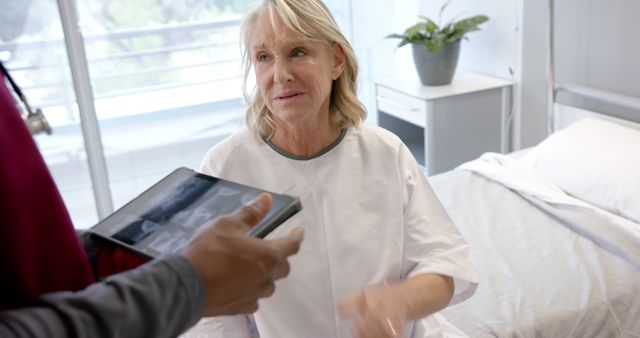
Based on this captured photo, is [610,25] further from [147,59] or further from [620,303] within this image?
[147,59]

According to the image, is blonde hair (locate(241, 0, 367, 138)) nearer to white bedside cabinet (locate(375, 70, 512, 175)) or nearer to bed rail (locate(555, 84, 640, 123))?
bed rail (locate(555, 84, 640, 123))

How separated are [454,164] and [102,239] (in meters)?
2.44

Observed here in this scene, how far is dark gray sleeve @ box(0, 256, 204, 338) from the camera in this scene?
571mm

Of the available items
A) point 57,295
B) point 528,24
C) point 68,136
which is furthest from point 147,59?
point 57,295

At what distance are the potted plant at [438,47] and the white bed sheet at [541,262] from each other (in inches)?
32.0

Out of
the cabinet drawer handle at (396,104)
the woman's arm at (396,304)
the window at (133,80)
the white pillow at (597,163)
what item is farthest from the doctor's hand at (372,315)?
the window at (133,80)

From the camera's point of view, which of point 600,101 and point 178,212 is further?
point 600,101

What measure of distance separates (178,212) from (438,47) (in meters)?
2.34

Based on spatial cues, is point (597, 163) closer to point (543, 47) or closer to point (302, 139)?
point (543, 47)

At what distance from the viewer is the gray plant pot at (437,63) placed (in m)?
3.05

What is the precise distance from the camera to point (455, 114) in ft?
9.96

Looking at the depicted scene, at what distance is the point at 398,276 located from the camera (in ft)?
4.36

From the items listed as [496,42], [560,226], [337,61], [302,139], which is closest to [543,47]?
[496,42]

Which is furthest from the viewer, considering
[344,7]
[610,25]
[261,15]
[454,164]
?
[344,7]
